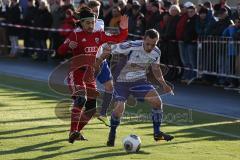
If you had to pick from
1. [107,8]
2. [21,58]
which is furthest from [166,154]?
[21,58]

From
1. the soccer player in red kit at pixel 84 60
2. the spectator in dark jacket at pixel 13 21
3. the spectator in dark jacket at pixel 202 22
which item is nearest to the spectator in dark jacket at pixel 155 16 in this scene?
the spectator in dark jacket at pixel 202 22

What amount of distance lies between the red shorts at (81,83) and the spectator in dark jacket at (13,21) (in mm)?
13546

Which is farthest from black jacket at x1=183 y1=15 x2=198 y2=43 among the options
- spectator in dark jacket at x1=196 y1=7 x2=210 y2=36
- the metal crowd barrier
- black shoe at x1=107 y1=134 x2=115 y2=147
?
black shoe at x1=107 y1=134 x2=115 y2=147

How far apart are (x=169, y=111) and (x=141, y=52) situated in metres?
4.16

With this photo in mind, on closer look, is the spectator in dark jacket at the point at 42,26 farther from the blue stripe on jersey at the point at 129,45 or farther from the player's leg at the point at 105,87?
the blue stripe on jersey at the point at 129,45

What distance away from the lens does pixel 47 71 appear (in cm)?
2123

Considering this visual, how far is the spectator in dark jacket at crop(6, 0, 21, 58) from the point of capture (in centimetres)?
2439

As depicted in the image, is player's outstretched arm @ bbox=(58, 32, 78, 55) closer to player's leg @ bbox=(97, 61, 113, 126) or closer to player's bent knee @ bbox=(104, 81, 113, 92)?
player's leg @ bbox=(97, 61, 113, 126)

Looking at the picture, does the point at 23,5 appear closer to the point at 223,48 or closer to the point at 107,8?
the point at 107,8

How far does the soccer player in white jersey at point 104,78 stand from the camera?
11.9m

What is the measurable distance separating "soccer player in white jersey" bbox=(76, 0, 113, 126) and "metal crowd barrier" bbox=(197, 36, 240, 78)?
4.89 m

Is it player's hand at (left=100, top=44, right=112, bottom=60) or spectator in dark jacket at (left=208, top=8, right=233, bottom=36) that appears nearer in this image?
player's hand at (left=100, top=44, right=112, bottom=60)

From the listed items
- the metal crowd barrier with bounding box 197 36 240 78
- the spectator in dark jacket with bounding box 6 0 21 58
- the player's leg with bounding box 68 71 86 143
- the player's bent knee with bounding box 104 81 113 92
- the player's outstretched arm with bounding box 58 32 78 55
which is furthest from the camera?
the spectator in dark jacket with bounding box 6 0 21 58

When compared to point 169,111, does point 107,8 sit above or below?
above
